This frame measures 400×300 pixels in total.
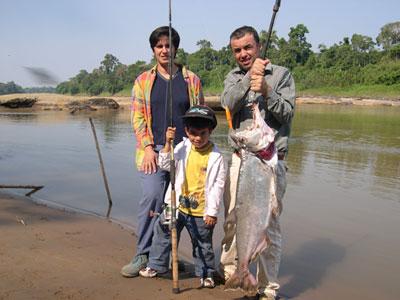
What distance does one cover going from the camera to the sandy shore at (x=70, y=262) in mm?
4004

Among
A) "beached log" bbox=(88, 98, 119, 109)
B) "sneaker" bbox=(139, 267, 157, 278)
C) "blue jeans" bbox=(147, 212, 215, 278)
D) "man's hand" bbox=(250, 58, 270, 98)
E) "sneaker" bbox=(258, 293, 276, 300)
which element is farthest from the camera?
"beached log" bbox=(88, 98, 119, 109)

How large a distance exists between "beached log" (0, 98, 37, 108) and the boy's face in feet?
145

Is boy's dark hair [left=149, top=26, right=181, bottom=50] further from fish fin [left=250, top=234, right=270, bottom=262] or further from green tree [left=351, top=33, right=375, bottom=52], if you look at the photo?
green tree [left=351, top=33, right=375, bottom=52]

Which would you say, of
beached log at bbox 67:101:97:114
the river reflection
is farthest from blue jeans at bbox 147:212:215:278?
beached log at bbox 67:101:97:114

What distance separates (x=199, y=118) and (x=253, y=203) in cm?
93

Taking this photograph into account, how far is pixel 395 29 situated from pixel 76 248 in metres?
72.7

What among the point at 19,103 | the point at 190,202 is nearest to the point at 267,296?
the point at 190,202

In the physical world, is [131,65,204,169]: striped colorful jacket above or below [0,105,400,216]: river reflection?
above

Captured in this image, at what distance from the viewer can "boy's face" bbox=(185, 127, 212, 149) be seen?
3.95 metres

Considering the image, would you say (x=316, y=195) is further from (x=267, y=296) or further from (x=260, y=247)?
(x=260, y=247)

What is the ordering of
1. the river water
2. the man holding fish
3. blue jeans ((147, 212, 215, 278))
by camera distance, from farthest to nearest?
the river water, blue jeans ((147, 212, 215, 278)), the man holding fish

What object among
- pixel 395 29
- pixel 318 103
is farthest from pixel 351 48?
pixel 318 103

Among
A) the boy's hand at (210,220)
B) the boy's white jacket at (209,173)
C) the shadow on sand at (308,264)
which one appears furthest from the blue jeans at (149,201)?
the shadow on sand at (308,264)

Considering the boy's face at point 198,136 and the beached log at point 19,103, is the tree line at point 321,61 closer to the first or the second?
the beached log at point 19,103
